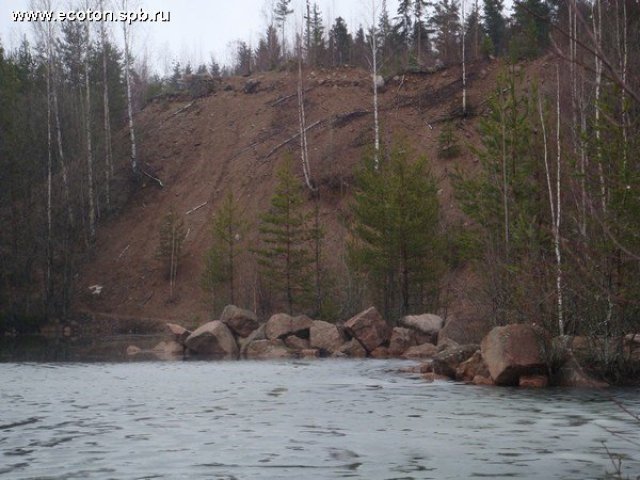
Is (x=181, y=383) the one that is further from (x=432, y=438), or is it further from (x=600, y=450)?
(x=600, y=450)

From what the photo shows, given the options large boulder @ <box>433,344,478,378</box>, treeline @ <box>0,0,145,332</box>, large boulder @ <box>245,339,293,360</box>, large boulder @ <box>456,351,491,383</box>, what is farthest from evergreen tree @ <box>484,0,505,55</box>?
large boulder @ <box>456,351,491,383</box>

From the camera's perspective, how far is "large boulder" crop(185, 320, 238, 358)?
32562mm

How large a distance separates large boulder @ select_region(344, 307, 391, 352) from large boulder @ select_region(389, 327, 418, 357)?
38cm

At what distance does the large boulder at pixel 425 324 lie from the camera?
3167 cm

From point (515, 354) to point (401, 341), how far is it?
40.6 feet

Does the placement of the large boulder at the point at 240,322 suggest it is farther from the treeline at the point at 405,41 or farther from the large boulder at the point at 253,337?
the treeline at the point at 405,41

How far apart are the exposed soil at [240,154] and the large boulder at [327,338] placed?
1342cm

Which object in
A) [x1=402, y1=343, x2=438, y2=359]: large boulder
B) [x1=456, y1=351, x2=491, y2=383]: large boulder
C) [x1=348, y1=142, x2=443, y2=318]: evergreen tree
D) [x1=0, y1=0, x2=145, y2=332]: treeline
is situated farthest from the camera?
[x1=0, y1=0, x2=145, y2=332]: treeline

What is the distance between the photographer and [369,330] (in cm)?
3119

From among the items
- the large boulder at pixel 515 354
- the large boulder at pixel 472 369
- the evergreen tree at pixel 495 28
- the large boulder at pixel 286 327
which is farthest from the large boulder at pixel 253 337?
the evergreen tree at pixel 495 28

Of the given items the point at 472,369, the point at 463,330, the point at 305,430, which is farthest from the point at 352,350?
the point at 305,430

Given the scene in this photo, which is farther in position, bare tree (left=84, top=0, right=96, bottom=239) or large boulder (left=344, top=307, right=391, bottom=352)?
bare tree (left=84, top=0, right=96, bottom=239)

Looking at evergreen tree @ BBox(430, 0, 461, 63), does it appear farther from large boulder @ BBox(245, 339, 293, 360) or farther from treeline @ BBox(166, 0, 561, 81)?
large boulder @ BBox(245, 339, 293, 360)

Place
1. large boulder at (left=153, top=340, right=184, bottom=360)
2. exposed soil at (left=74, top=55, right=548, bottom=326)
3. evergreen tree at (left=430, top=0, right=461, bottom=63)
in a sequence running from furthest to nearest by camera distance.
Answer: evergreen tree at (left=430, top=0, right=461, bottom=63) → exposed soil at (left=74, top=55, right=548, bottom=326) → large boulder at (left=153, top=340, right=184, bottom=360)
